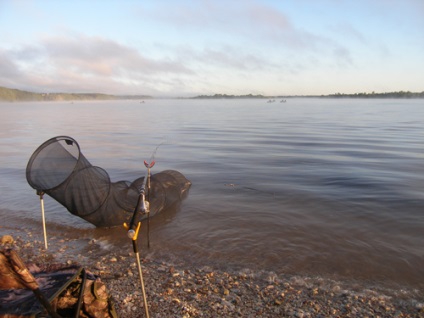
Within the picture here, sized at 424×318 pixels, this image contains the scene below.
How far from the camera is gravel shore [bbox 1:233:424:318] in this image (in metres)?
4.79

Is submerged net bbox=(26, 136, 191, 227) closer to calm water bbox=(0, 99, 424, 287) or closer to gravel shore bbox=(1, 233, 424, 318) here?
calm water bbox=(0, 99, 424, 287)

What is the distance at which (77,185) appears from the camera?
737cm

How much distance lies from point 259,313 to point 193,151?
15481 millimetres

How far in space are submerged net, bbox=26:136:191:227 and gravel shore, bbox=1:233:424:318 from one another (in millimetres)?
1416

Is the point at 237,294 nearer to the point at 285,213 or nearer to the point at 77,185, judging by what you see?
the point at 77,185

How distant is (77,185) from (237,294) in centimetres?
418

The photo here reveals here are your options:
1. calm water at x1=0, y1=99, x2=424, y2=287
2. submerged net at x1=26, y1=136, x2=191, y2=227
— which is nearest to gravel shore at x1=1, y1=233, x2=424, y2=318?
calm water at x1=0, y1=99, x2=424, y2=287

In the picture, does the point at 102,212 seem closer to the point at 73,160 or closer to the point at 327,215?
the point at 73,160

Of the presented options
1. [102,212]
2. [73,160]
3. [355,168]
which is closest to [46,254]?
[102,212]

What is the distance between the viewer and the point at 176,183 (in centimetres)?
1041

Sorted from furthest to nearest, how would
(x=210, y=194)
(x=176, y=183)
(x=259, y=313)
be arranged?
(x=210, y=194) < (x=176, y=183) < (x=259, y=313)

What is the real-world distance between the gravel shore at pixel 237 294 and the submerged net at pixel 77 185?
1416mm

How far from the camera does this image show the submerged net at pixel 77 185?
7.06 m

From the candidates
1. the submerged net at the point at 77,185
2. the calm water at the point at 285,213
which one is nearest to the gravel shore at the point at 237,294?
the calm water at the point at 285,213
